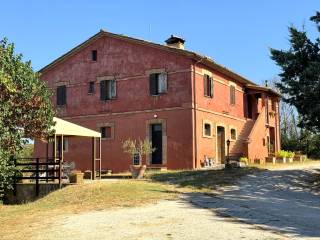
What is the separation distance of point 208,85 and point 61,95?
10.5 meters

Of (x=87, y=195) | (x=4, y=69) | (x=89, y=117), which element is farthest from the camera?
(x=89, y=117)

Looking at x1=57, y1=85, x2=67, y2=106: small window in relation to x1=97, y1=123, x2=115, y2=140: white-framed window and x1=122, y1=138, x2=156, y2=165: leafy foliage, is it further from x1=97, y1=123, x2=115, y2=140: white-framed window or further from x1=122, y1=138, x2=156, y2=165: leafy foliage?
x1=122, y1=138, x2=156, y2=165: leafy foliage

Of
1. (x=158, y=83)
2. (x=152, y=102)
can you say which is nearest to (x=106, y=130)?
(x=152, y=102)

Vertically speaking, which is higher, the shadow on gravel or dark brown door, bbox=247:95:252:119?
dark brown door, bbox=247:95:252:119

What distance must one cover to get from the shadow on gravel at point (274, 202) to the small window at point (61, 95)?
15859mm

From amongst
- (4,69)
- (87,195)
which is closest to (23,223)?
(87,195)

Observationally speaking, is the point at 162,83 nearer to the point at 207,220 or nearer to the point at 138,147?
the point at 138,147

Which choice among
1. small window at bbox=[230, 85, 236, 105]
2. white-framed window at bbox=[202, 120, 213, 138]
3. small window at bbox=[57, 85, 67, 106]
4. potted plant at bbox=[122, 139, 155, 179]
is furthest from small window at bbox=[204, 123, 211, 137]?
small window at bbox=[57, 85, 67, 106]

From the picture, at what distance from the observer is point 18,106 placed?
18969mm

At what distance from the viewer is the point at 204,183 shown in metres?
21.5

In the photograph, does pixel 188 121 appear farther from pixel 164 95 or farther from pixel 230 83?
pixel 230 83

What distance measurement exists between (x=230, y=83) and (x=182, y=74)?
6.61 meters

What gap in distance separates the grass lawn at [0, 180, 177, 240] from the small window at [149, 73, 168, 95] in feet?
34.4

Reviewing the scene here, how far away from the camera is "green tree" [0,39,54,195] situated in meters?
17.7
